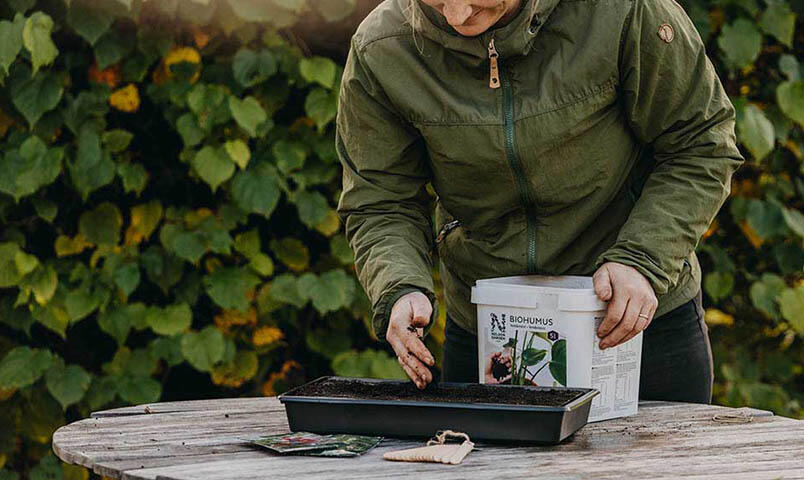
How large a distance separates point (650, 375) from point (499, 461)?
0.57 metres

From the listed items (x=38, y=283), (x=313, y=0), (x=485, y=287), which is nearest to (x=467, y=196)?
(x=485, y=287)

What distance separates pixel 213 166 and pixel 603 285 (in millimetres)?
1452

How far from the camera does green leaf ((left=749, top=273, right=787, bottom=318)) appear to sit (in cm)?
315

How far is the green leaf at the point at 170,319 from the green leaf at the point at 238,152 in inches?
15.7

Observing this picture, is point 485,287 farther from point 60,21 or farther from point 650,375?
point 60,21

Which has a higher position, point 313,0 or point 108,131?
point 313,0

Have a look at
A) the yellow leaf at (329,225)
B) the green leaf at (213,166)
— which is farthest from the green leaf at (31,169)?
the yellow leaf at (329,225)

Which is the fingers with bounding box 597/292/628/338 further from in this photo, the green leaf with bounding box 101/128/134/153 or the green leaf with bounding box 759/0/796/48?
the green leaf with bounding box 759/0/796/48

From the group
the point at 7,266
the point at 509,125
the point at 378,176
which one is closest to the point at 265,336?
the point at 7,266

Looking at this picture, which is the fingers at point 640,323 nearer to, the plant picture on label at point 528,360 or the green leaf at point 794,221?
the plant picture on label at point 528,360

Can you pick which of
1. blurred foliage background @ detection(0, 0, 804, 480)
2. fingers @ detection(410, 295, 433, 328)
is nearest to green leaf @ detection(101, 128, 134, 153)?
blurred foliage background @ detection(0, 0, 804, 480)

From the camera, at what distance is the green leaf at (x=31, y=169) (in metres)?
2.82

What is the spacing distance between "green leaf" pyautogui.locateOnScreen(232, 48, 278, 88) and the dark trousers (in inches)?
53.7

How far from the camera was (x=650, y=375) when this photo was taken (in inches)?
76.1
